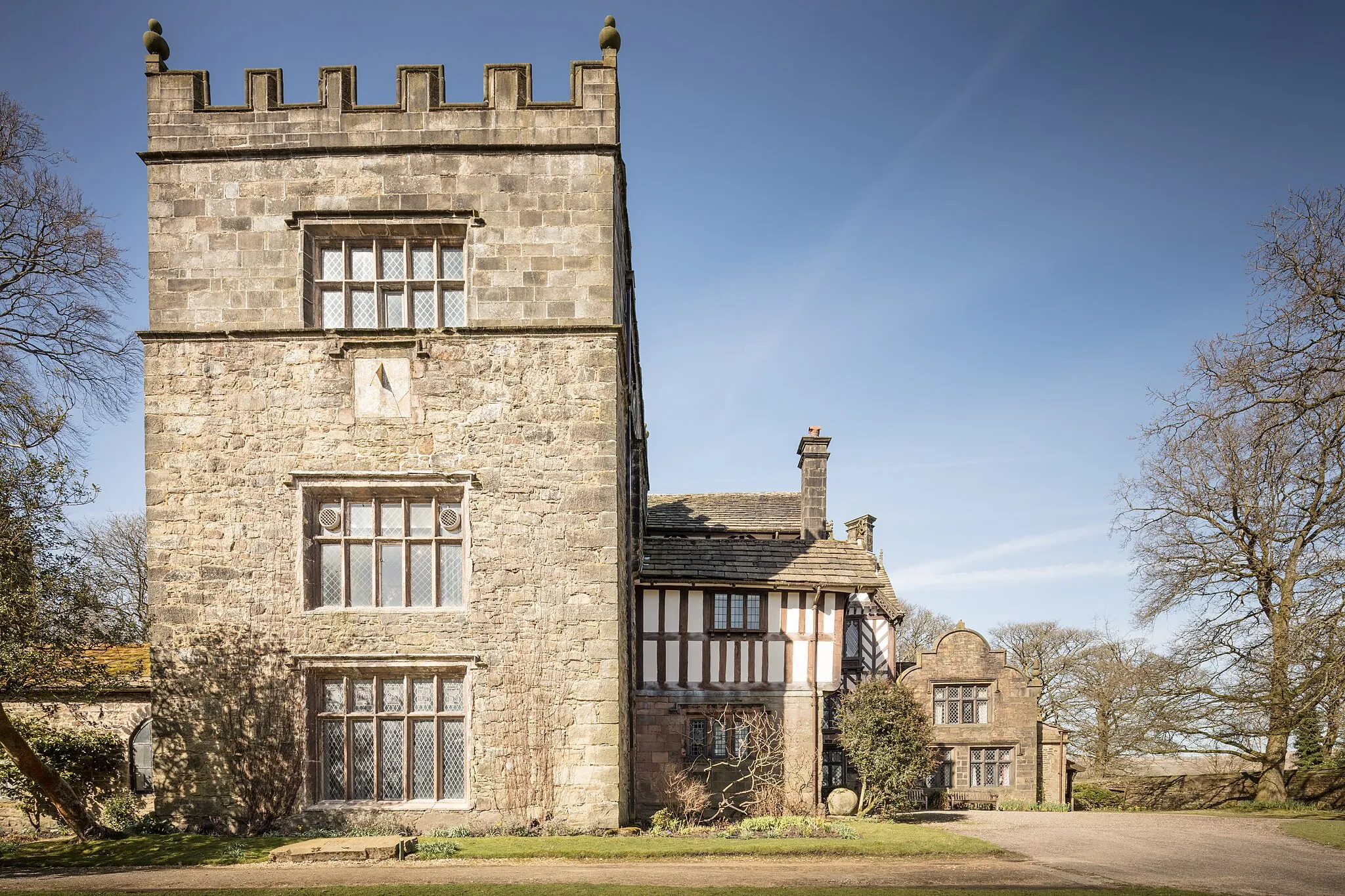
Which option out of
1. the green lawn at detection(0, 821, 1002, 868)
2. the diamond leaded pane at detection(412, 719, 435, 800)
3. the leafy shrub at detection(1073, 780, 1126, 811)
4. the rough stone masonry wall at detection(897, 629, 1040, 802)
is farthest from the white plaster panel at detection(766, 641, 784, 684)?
the leafy shrub at detection(1073, 780, 1126, 811)

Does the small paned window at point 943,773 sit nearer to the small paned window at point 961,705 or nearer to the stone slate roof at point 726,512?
the small paned window at point 961,705

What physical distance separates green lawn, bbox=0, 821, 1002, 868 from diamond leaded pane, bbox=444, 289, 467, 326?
7106 mm

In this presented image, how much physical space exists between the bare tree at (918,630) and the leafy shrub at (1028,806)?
19.5 metres

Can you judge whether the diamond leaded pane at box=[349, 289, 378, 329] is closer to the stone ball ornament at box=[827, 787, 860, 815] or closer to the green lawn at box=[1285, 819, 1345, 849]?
the stone ball ornament at box=[827, 787, 860, 815]

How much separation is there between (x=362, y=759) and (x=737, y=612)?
7.45 m

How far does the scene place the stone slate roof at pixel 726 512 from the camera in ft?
69.8

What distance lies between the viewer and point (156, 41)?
39.0 ft

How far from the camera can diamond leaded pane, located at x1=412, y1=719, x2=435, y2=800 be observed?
1137 centimetres

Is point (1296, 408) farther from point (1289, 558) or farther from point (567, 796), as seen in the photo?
Answer: point (567, 796)

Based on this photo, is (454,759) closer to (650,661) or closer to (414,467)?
(414,467)

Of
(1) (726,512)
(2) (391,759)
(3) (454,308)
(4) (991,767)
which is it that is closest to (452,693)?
(2) (391,759)

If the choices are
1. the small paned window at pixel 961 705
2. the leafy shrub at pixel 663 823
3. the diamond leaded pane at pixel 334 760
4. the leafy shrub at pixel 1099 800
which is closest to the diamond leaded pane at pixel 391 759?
the diamond leaded pane at pixel 334 760

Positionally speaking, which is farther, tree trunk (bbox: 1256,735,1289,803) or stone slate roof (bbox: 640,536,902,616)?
tree trunk (bbox: 1256,735,1289,803)

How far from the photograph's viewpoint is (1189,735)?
1956 centimetres
